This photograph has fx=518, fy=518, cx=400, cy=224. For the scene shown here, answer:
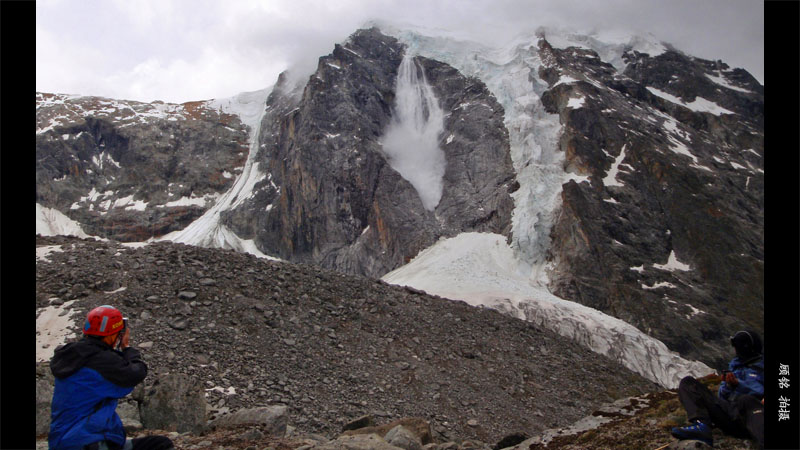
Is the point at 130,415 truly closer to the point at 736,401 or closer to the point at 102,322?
the point at 102,322

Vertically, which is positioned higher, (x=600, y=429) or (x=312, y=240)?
(x=312, y=240)

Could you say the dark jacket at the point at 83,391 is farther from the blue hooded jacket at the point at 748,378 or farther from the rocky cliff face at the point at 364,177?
the rocky cliff face at the point at 364,177

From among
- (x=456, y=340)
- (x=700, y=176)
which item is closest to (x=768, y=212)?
(x=456, y=340)

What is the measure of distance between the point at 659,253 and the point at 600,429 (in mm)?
50356

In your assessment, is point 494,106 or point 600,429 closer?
point 600,429

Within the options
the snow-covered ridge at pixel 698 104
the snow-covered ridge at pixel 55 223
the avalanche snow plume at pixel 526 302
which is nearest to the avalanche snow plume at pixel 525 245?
the avalanche snow plume at pixel 526 302

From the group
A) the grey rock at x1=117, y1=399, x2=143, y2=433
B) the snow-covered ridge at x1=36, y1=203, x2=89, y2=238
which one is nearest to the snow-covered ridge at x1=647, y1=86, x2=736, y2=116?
the grey rock at x1=117, y1=399, x2=143, y2=433

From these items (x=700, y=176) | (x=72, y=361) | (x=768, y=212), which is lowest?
(x=72, y=361)

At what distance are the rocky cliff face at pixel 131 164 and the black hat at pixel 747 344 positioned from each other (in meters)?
87.0

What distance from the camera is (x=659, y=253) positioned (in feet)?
175

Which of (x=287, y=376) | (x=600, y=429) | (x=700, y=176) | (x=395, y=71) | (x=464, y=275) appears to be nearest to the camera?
(x=600, y=429)

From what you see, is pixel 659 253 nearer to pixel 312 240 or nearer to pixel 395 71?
pixel 312 240

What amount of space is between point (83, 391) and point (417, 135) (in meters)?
75.8

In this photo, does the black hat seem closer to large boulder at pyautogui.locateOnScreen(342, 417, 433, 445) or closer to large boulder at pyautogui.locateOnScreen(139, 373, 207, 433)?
large boulder at pyautogui.locateOnScreen(342, 417, 433, 445)
